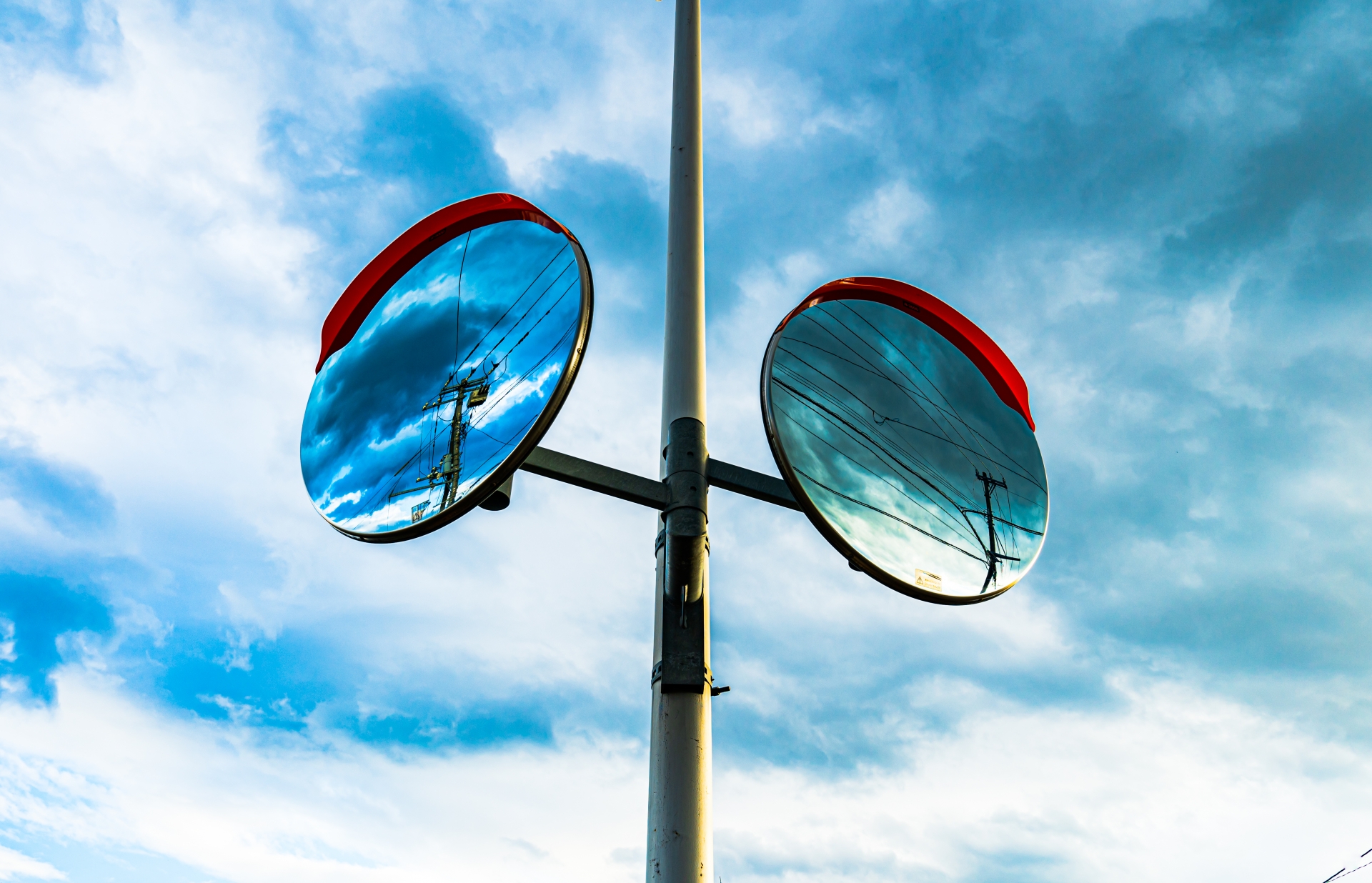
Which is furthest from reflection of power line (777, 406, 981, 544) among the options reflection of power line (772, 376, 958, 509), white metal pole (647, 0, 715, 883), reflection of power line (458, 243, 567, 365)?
reflection of power line (458, 243, 567, 365)

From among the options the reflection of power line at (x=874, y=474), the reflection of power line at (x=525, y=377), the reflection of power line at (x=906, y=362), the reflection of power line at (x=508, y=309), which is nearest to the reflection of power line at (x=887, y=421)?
A: the reflection of power line at (x=906, y=362)

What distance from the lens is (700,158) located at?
861 centimetres

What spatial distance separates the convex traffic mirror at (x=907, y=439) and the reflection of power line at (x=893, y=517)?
0.01 meters

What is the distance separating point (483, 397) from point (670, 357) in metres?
1.45

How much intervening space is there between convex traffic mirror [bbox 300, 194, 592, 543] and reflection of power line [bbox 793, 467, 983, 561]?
1.87m

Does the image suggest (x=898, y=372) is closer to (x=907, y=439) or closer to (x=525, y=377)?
(x=907, y=439)

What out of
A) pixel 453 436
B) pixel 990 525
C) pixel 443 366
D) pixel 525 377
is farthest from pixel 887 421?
pixel 443 366

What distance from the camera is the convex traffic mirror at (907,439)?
6.68 metres

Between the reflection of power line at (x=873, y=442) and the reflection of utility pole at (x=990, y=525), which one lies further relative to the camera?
the reflection of utility pole at (x=990, y=525)

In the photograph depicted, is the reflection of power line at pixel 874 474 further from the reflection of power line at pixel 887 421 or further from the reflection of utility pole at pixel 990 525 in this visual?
the reflection of power line at pixel 887 421

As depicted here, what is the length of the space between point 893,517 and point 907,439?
3.40 feet

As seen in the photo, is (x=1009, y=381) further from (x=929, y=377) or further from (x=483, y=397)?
(x=483, y=397)

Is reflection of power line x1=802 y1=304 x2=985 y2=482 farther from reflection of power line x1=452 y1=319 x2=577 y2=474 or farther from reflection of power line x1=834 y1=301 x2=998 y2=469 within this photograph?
reflection of power line x1=452 y1=319 x2=577 y2=474

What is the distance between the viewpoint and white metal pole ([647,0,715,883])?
5430 mm
